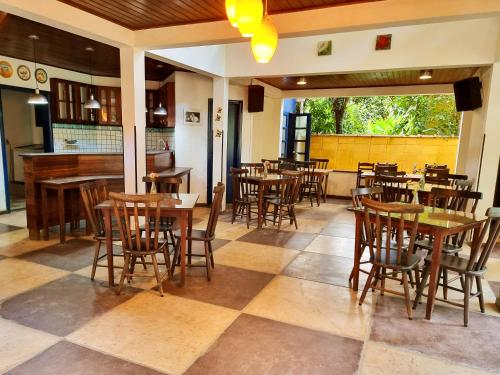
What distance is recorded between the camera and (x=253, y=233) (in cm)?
520

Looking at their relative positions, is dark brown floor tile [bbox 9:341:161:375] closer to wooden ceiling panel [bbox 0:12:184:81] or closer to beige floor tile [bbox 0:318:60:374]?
beige floor tile [bbox 0:318:60:374]

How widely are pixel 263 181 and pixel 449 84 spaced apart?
4935 millimetres

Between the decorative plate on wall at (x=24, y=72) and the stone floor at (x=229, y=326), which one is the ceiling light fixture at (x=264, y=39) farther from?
the decorative plate on wall at (x=24, y=72)

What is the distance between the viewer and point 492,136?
478 cm

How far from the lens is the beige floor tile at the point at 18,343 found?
213 cm

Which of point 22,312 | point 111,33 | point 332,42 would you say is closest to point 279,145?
point 332,42

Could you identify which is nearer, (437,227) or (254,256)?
(437,227)

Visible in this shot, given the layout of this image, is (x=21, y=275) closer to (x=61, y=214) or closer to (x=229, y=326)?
(x=61, y=214)

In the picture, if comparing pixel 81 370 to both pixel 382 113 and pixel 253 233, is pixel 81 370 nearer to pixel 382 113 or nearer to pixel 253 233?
pixel 253 233

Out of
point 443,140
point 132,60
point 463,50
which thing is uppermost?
point 463,50

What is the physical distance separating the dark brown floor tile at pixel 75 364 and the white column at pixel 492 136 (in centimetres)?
502

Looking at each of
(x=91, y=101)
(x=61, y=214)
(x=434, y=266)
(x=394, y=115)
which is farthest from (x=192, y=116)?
(x=394, y=115)

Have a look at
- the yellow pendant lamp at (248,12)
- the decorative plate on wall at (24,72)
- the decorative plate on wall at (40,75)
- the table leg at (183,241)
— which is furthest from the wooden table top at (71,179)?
the yellow pendant lamp at (248,12)

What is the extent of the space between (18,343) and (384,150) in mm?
8468
